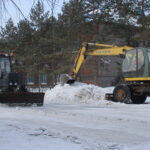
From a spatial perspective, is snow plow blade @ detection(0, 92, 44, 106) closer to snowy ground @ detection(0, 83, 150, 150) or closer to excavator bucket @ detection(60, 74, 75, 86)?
snowy ground @ detection(0, 83, 150, 150)

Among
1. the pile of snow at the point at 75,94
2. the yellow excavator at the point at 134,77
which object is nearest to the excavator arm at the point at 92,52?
the yellow excavator at the point at 134,77

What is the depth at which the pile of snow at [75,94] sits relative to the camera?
21234 mm

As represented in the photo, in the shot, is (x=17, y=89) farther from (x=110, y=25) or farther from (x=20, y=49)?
(x=20, y=49)

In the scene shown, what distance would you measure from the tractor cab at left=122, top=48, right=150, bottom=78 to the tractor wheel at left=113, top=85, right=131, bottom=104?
0.71 m

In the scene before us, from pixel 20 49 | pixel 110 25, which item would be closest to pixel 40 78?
pixel 20 49

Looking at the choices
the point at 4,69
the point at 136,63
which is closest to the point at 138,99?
the point at 136,63

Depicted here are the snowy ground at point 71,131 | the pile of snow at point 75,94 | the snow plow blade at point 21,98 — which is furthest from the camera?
the pile of snow at point 75,94

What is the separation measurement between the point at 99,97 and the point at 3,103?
609 cm

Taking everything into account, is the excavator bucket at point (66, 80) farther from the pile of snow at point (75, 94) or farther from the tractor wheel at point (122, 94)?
the tractor wheel at point (122, 94)

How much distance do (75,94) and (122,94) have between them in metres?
2.74

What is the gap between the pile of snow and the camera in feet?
69.7

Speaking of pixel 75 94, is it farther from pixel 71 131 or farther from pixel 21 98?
pixel 71 131

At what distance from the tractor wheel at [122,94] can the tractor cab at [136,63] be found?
0.71 metres

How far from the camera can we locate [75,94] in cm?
2152
